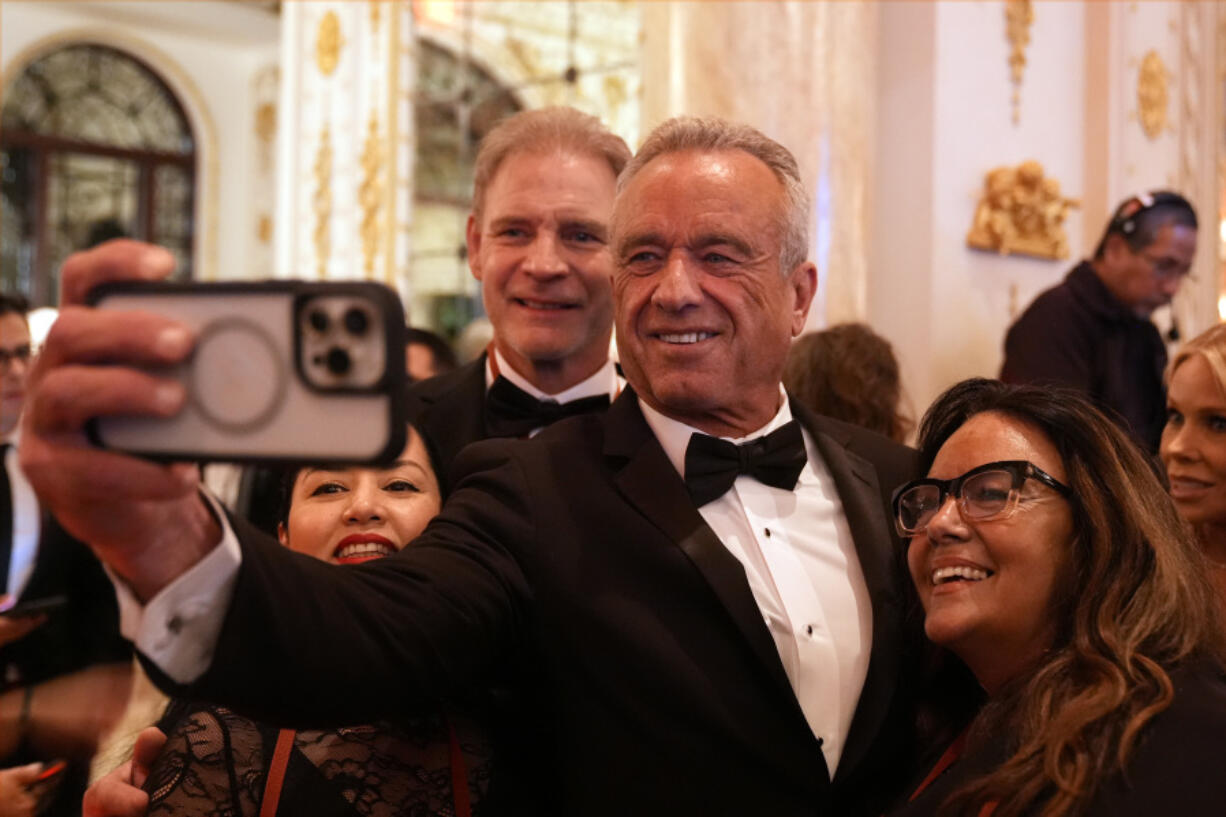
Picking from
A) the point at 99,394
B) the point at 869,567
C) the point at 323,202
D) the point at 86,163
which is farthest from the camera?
the point at 86,163

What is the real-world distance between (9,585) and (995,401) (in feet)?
6.78

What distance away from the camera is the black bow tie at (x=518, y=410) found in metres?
2.50

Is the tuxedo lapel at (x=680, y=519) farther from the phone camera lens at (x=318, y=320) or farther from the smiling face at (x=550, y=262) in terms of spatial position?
the phone camera lens at (x=318, y=320)

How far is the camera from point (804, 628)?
1.82m

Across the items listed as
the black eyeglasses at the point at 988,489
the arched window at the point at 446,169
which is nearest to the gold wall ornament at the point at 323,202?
the arched window at the point at 446,169

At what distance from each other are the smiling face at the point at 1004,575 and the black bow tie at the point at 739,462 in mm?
289

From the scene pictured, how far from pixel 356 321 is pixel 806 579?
3.62 ft

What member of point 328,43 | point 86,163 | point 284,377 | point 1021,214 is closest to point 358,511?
point 284,377

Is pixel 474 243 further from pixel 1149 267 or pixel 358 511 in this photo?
pixel 1149 267

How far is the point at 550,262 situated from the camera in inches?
97.6

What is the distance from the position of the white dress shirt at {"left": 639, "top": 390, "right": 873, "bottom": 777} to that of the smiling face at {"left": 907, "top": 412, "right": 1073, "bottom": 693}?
0.16m

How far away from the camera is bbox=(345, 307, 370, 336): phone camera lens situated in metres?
0.94

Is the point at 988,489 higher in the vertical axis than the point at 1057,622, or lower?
higher

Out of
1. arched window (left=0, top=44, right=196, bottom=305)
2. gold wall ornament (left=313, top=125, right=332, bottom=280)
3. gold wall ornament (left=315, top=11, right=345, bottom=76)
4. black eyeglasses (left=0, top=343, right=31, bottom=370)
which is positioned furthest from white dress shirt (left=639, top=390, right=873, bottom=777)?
arched window (left=0, top=44, right=196, bottom=305)
